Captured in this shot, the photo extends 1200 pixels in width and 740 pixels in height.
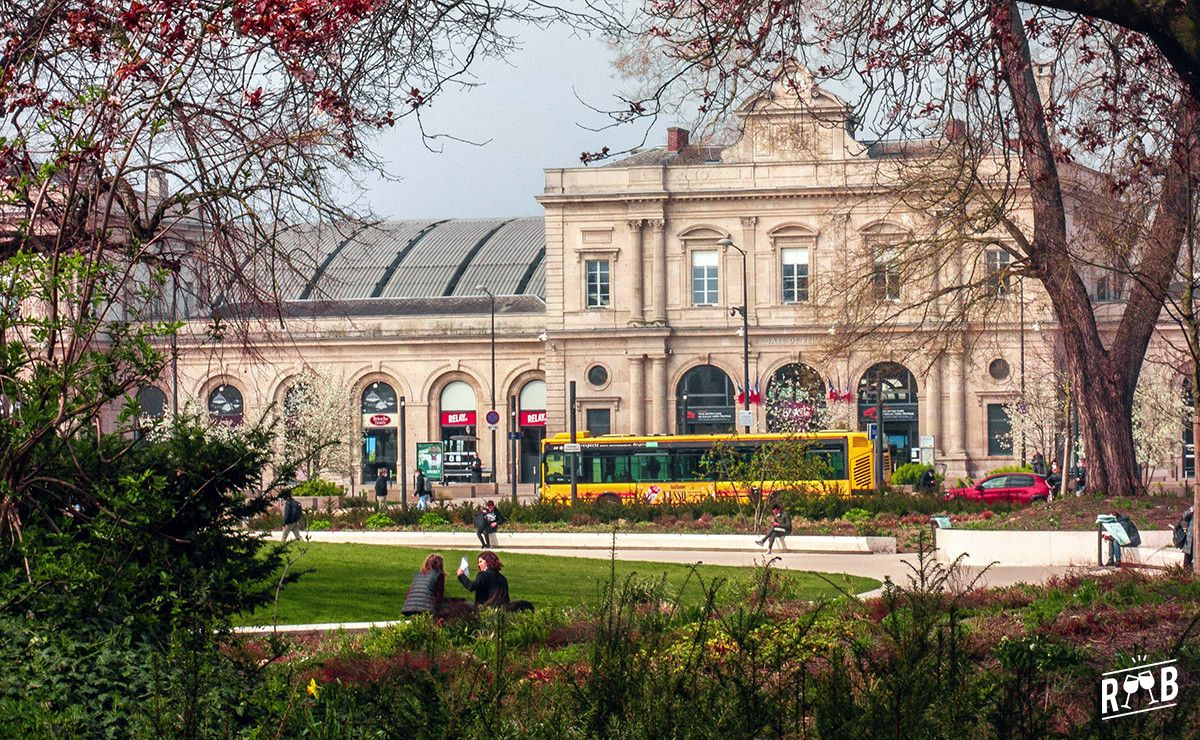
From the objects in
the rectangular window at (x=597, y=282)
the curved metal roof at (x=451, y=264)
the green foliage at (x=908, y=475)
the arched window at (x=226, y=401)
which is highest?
the curved metal roof at (x=451, y=264)

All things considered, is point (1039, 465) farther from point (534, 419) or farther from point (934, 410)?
point (534, 419)

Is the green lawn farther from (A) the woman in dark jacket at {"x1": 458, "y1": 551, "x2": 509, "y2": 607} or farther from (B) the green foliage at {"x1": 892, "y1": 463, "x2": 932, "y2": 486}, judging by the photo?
(B) the green foliage at {"x1": 892, "y1": 463, "x2": 932, "y2": 486}

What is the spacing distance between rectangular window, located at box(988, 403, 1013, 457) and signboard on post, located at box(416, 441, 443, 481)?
25.7m

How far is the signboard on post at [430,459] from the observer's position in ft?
254

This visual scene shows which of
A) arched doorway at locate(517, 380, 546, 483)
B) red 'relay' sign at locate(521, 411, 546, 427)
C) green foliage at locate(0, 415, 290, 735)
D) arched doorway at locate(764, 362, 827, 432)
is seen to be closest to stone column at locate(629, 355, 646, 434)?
arched doorway at locate(517, 380, 546, 483)

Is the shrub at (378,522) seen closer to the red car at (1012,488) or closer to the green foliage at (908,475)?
the red car at (1012,488)

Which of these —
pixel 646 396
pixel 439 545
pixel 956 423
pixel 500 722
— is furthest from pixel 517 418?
pixel 500 722

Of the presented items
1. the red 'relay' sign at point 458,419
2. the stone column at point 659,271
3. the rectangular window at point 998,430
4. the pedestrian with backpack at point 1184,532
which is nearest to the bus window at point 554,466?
the stone column at point 659,271

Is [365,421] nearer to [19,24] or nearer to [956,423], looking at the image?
[956,423]

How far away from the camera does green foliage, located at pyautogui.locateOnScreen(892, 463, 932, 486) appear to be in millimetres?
56244

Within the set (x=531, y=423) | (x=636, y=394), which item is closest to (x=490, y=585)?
(x=636, y=394)

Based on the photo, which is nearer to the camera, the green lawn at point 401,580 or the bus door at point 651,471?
the green lawn at point 401,580

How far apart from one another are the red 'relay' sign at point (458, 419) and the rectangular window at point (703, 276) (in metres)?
12.4

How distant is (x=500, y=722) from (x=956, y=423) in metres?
68.0
